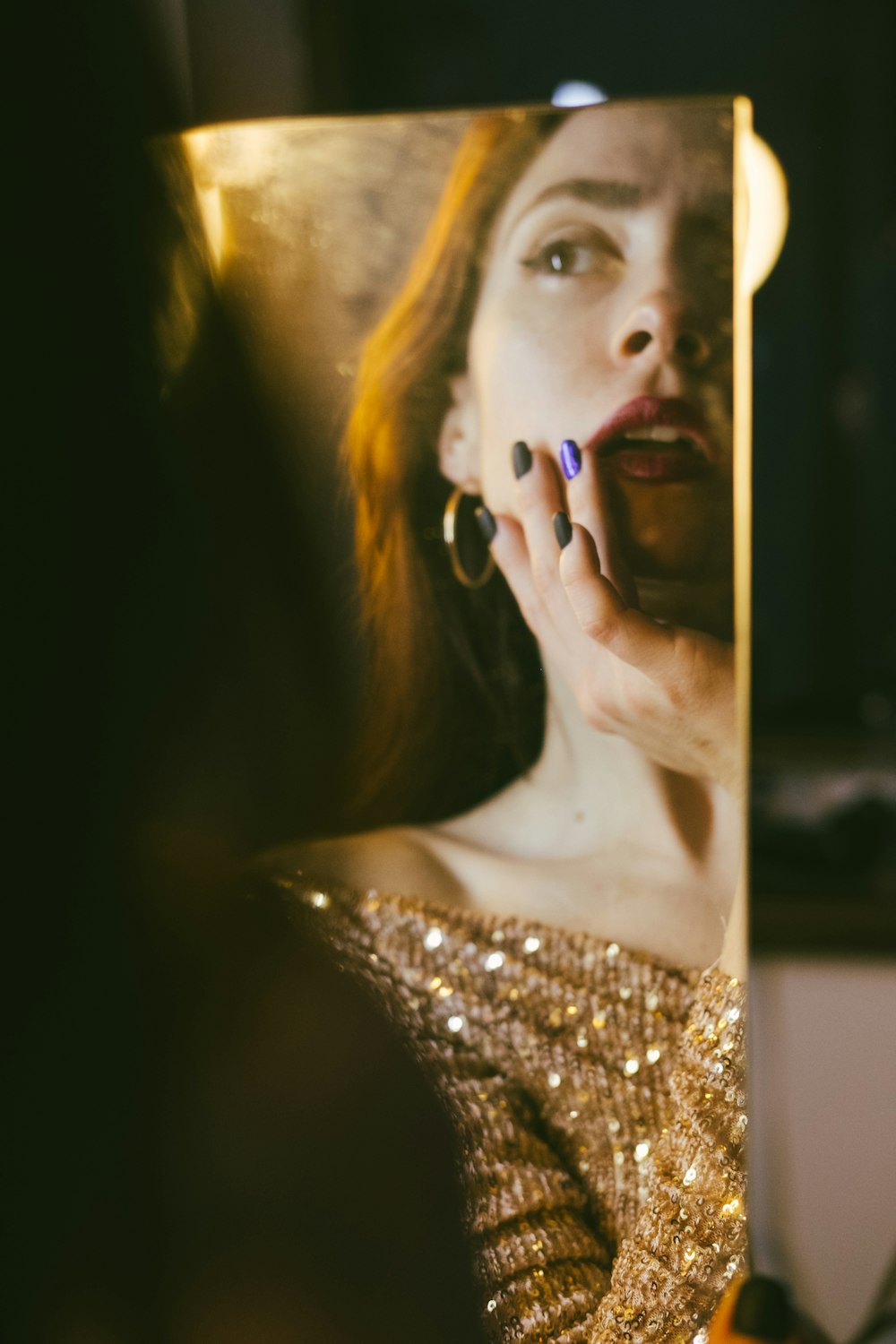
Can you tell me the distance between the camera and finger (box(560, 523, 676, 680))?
539mm

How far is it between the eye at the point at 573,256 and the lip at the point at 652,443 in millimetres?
80

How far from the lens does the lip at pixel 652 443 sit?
0.54m

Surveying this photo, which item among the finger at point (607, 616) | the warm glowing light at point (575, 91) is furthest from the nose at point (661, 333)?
the warm glowing light at point (575, 91)

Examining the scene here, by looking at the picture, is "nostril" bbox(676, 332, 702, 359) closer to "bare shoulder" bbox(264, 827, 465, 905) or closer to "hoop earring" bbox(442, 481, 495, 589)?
"hoop earring" bbox(442, 481, 495, 589)

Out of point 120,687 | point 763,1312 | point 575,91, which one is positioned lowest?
point 763,1312

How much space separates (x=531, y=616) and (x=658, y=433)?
13cm

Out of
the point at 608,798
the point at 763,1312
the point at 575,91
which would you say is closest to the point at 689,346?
the point at 608,798

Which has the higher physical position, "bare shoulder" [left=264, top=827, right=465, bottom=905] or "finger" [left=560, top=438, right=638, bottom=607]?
"finger" [left=560, top=438, right=638, bottom=607]

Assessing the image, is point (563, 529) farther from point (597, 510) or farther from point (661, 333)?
point (661, 333)

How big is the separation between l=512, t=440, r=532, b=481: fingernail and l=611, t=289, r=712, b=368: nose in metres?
0.07

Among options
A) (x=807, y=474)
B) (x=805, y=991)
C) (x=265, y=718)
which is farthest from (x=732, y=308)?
(x=805, y=991)

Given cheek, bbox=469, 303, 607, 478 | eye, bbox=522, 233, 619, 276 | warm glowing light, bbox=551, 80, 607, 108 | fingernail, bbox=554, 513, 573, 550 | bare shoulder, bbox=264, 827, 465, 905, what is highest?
warm glowing light, bbox=551, 80, 607, 108

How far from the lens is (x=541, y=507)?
541 millimetres

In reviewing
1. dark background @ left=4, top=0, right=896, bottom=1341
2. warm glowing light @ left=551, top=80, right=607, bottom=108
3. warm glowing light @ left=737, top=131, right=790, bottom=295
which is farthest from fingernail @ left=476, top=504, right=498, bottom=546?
warm glowing light @ left=551, top=80, right=607, bottom=108
